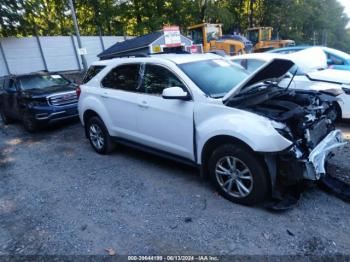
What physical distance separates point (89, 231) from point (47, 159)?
9.98 ft

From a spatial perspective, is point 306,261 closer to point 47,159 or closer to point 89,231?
point 89,231

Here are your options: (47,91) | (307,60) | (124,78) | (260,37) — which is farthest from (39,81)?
(260,37)

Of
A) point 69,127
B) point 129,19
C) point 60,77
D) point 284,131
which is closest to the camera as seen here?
point 284,131

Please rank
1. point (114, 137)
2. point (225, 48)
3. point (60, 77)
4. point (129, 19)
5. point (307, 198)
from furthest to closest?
point (129, 19)
point (225, 48)
point (60, 77)
point (114, 137)
point (307, 198)

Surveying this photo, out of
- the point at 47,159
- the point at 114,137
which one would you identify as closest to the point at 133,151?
the point at 114,137

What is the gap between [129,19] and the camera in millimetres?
25141

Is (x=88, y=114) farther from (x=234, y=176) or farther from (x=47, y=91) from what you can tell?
(x=234, y=176)

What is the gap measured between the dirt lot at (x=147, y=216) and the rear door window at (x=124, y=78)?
1348 millimetres

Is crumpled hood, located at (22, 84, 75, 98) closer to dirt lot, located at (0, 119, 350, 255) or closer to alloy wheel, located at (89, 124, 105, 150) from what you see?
alloy wheel, located at (89, 124, 105, 150)

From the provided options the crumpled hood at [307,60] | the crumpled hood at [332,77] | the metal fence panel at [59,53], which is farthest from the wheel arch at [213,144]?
the metal fence panel at [59,53]

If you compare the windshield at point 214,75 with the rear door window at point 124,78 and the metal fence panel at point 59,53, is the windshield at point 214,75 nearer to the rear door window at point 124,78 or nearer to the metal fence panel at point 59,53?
the rear door window at point 124,78

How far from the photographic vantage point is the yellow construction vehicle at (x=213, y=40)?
15576 mm

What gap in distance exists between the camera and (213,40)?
17.2m

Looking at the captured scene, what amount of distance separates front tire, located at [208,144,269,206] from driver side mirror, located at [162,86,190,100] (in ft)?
2.63
